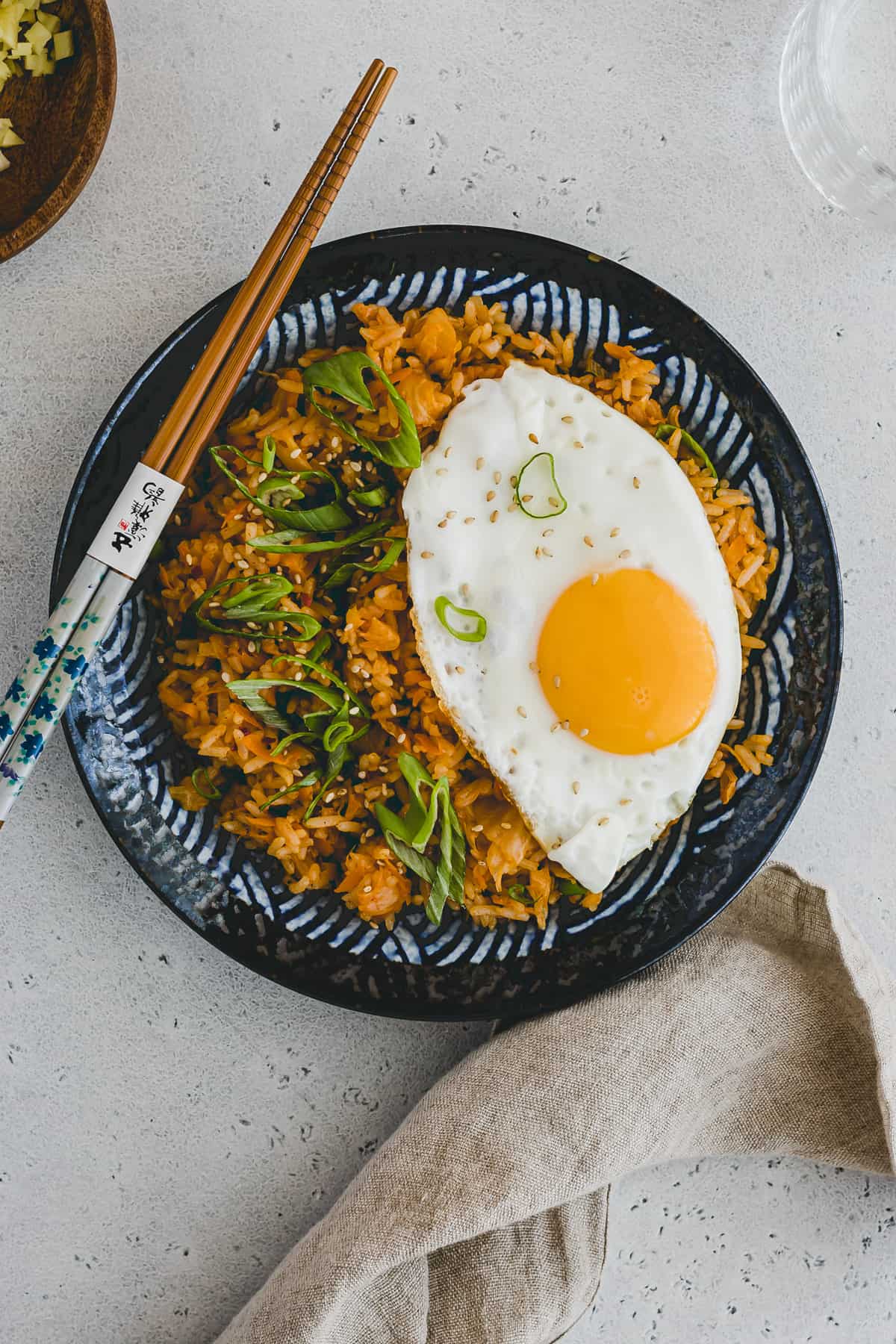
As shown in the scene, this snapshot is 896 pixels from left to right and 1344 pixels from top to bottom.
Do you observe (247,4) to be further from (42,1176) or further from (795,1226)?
(795,1226)

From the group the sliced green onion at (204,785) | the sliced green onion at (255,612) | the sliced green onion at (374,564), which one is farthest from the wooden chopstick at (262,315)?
the sliced green onion at (204,785)

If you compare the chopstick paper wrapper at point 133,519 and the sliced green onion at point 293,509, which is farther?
the sliced green onion at point 293,509

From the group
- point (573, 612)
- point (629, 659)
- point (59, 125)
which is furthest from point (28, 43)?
point (629, 659)

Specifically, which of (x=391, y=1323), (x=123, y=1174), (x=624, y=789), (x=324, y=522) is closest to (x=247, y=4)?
(x=324, y=522)

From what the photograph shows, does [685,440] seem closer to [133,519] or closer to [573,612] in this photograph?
[573,612]

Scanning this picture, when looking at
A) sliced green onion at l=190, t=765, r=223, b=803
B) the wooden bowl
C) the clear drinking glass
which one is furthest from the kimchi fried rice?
the clear drinking glass

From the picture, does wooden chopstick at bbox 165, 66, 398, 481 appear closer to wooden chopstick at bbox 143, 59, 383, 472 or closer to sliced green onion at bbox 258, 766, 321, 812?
wooden chopstick at bbox 143, 59, 383, 472

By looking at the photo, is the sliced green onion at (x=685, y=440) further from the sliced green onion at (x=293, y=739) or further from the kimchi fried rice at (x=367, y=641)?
the sliced green onion at (x=293, y=739)
